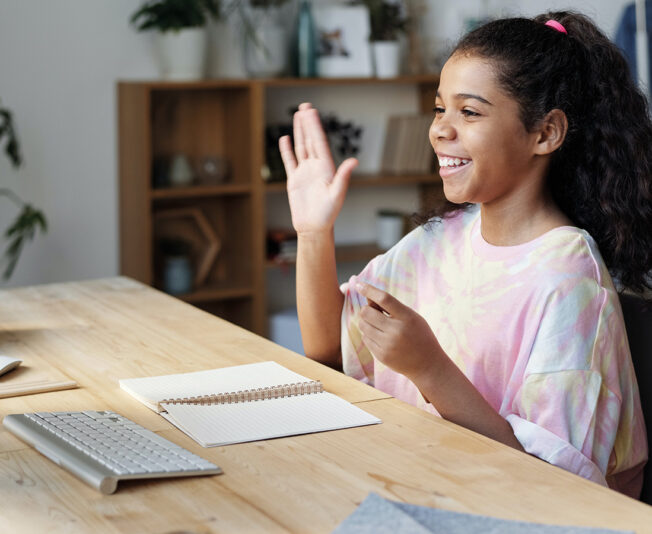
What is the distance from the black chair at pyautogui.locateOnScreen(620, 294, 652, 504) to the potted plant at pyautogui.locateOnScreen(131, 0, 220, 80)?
2602 mm

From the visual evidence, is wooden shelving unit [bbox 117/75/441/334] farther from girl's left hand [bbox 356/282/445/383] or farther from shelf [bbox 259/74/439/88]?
girl's left hand [bbox 356/282/445/383]

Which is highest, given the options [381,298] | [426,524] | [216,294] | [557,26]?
[557,26]

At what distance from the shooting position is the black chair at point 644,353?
60.8 inches

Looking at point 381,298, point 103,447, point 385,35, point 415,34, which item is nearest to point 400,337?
point 381,298

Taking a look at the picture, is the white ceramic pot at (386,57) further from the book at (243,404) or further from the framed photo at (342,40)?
the book at (243,404)

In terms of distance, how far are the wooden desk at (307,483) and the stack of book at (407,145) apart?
2840mm

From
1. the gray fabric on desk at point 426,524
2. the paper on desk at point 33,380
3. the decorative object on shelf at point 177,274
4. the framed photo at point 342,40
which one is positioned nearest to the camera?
the gray fabric on desk at point 426,524

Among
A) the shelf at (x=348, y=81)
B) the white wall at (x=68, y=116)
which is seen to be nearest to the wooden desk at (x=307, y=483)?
the white wall at (x=68, y=116)

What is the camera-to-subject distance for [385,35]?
4246 millimetres

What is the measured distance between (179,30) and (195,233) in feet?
2.74

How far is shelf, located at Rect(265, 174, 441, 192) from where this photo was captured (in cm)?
401

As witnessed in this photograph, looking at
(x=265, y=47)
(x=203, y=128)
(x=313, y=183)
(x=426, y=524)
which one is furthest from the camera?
(x=203, y=128)

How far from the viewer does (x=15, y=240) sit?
3.63m

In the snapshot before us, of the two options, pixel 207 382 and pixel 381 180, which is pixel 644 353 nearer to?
pixel 207 382
